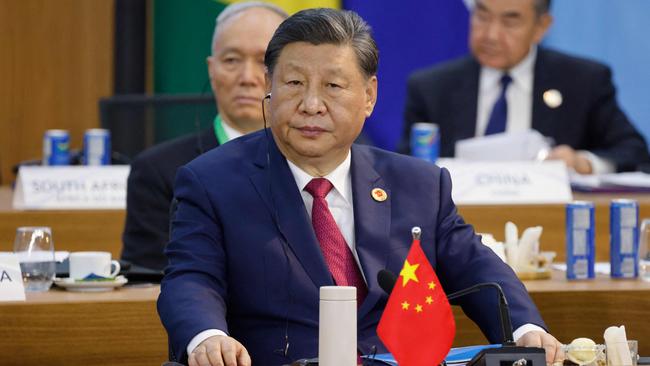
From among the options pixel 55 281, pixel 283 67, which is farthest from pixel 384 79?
pixel 283 67

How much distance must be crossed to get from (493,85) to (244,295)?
11.5ft

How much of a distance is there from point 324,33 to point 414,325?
28.2 inches

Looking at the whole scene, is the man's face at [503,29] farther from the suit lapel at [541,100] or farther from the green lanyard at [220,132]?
the green lanyard at [220,132]

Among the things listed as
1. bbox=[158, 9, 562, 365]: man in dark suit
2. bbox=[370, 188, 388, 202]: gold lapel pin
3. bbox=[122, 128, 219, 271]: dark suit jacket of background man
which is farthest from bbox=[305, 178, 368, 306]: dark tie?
bbox=[122, 128, 219, 271]: dark suit jacket of background man

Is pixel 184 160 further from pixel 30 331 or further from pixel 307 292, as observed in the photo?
pixel 307 292

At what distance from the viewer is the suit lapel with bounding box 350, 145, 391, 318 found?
262cm

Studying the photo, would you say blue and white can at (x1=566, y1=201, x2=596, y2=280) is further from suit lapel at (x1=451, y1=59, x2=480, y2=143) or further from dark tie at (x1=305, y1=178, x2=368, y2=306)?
suit lapel at (x1=451, y1=59, x2=480, y2=143)

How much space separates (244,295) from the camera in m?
2.63

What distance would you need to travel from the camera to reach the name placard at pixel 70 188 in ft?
14.5

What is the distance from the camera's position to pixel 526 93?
5.84 meters

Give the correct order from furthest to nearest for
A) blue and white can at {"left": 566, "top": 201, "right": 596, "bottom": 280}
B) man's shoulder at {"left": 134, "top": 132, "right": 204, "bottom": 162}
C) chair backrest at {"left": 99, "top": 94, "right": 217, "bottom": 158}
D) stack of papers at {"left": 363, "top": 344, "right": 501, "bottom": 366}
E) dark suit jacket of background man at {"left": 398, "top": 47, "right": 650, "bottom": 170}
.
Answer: dark suit jacket of background man at {"left": 398, "top": 47, "right": 650, "bottom": 170} → chair backrest at {"left": 99, "top": 94, "right": 217, "bottom": 158} → man's shoulder at {"left": 134, "top": 132, "right": 204, "bottom": 162} → blue and white can at {"left": 566, "top": 201, "right": 596, "bottom": 280} → stack of papers at {"left": 363, "top": 344, "right": 501, "bottom": 366}

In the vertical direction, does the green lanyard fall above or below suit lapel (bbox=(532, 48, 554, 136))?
below

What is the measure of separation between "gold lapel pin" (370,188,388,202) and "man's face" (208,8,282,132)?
1.32 m

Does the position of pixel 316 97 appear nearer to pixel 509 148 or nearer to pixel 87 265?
pixel 87 265
